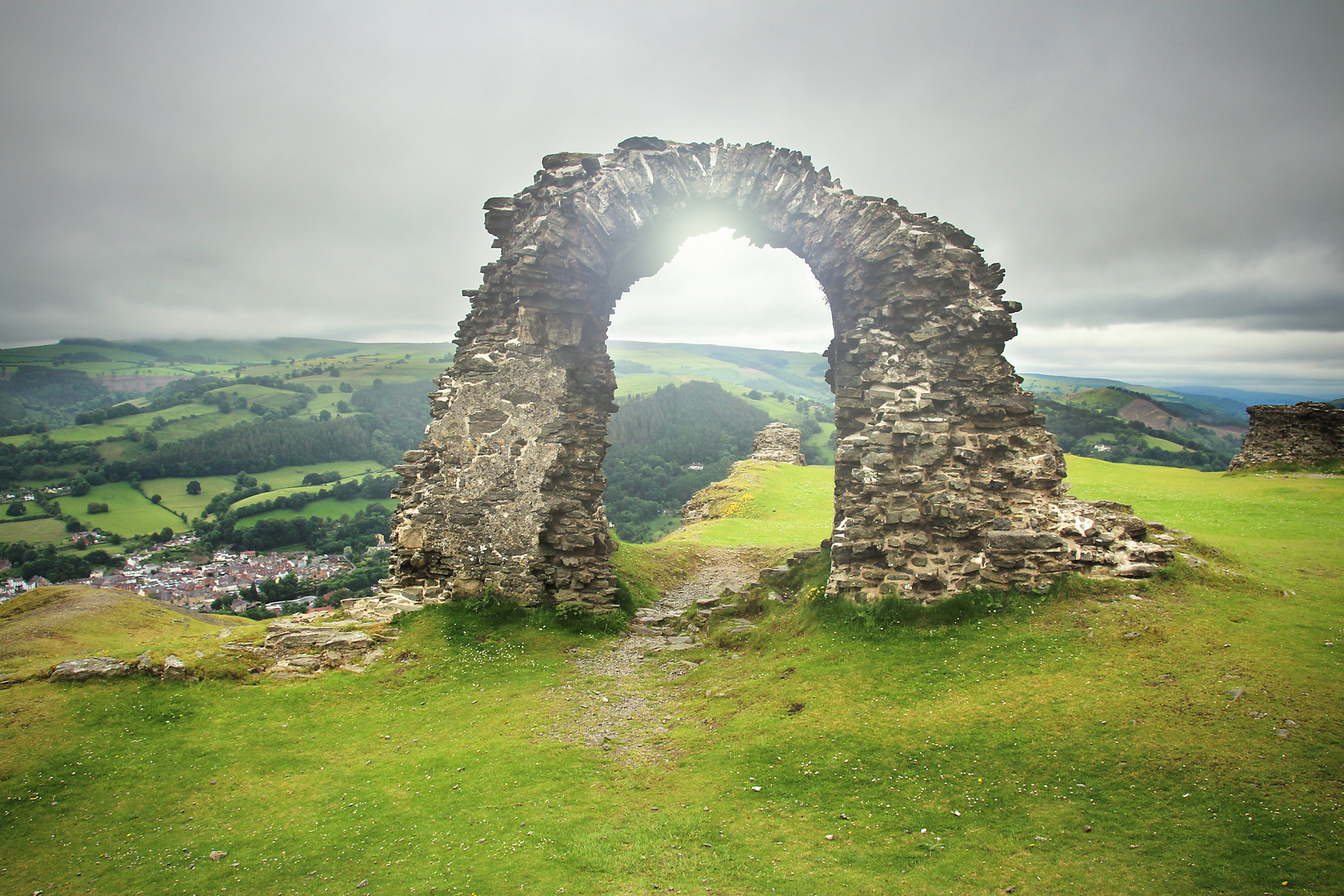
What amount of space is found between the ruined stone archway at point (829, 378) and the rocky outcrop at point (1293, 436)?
2097cm

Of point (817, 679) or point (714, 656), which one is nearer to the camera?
point (817, 679)

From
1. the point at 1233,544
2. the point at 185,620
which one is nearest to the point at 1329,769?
the point at 1233,544

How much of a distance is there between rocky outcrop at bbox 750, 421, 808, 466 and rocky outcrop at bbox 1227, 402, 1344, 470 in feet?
76.1

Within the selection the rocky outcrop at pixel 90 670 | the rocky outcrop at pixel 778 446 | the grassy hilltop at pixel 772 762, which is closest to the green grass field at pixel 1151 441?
the rocky outcrop at pixel 778 446

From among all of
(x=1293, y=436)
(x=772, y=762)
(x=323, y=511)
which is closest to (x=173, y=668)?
(x=772, y=762)

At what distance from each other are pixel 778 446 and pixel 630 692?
3402 centimetres

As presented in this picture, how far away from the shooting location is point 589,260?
1284 centimetres

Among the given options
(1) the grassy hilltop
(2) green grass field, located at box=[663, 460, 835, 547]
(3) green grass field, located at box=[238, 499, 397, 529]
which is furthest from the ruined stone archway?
(3) green grass field, located at box=[238, 499, 397, 529]

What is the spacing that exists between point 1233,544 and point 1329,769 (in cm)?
1063

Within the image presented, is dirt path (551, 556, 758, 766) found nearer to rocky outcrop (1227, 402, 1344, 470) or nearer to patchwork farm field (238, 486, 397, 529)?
rocky outcrop (1227, 402, 1344, 470)

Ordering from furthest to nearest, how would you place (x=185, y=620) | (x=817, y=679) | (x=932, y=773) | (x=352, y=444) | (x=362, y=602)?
1. (x=352, y=444)
2. (x=185, y=620)
3. (x=362, y=602)
4. (x=817, y=679)
5. (x=932, y=773)

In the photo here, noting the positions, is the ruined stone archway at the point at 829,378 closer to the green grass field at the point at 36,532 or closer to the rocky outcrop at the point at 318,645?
the rocky outcrop at the point at 318,645

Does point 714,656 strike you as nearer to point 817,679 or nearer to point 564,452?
point 817,679

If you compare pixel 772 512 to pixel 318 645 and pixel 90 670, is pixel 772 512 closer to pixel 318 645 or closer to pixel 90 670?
pixel 318 645
